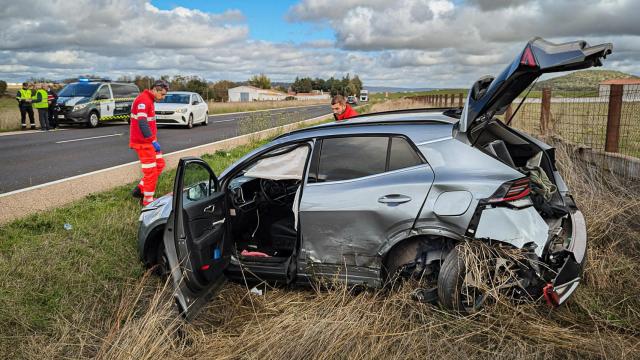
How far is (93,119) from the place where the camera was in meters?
19.4

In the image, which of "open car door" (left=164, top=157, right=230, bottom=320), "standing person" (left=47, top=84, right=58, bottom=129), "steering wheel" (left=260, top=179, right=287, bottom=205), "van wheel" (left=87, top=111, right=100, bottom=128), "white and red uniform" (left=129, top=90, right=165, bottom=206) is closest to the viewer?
"open car door" (left=164, top=157, right=230, bottom=320)

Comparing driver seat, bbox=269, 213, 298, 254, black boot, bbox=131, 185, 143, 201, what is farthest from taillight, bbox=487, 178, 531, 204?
black boot, bbox=131, 185, 143, 201

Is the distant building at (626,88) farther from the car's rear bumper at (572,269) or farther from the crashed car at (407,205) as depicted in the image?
the car's rear bumper at (572,269)

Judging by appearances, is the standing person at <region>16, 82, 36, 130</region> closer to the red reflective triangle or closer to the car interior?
the car interior

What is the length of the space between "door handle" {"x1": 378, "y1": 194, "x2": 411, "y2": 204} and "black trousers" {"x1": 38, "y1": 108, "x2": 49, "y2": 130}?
1797 centimetres

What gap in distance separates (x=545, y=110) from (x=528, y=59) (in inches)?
230

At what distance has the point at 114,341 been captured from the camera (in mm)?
3148

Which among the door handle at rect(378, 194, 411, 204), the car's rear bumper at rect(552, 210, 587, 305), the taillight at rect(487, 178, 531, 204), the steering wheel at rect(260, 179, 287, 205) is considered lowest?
the car's rear bumper at rect(552, 210, 587, 305)

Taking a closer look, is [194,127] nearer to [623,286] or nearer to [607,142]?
[607,142]

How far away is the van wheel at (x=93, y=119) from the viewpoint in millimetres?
19141

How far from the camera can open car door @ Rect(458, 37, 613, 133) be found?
286 cm

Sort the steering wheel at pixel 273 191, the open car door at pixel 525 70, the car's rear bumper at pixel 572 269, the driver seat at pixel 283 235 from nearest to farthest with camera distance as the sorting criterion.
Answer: the open car door at pixel 525 70
the car's rear bumper at pixel 572 269
the driver seat at pixel 283 235
the steering wheel at pixel 273 191

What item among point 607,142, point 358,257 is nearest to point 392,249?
point 358,257

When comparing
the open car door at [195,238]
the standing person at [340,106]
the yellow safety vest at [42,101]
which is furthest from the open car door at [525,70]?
the yellow safety vest at [42,101]
